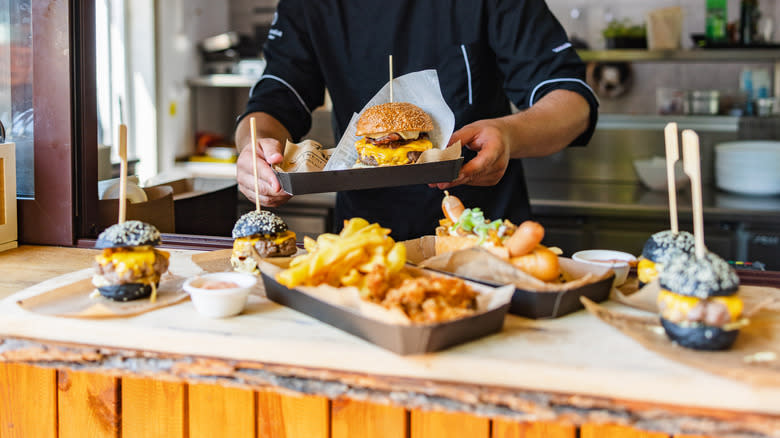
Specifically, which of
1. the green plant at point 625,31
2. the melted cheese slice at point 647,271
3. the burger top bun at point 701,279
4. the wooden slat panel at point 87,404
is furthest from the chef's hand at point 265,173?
the green plant at point 625,31

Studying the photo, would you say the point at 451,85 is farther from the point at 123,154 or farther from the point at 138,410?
the point at 138,410

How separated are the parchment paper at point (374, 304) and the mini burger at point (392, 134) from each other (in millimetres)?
821

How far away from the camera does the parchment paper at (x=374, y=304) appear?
3.41 feet

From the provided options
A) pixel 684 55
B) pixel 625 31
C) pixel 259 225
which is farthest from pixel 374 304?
pixel 625 31

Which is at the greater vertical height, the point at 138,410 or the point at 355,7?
the point at 355,7

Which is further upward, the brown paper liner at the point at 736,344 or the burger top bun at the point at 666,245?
the burger top bun at the point at 666,245

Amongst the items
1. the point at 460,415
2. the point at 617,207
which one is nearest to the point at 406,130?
the point at 460,415

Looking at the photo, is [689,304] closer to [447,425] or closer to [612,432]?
[612,432]

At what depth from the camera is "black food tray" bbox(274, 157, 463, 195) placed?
168 centimetres

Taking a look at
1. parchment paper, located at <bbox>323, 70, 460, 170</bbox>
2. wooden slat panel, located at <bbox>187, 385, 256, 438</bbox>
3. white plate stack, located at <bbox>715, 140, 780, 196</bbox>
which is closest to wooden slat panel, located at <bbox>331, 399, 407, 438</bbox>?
wooden slat panel, located at <bbox>187, 385, 256, 438</bbox>

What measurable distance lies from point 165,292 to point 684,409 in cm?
89

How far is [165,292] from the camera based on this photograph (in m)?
1.35

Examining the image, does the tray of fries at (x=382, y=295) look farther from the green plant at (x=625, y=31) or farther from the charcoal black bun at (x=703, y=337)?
the green plant at (x=625, y=31)

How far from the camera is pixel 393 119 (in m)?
1.96
